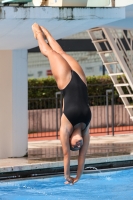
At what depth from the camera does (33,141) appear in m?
16.9

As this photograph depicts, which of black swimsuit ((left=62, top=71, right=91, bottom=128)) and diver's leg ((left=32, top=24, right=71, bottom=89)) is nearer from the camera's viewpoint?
black swimsuit ((left=62, top=71, right=91, bottom=128))

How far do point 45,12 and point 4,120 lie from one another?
329 centimetres

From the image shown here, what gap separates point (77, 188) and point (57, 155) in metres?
1.89

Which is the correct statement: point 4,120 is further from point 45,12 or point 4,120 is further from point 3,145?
point 45,12

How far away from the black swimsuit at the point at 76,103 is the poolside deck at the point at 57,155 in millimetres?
4565

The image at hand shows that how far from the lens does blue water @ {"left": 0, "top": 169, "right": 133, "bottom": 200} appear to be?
1099 cm

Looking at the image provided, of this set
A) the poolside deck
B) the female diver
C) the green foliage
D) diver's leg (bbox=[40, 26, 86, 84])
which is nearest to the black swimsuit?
the female diver

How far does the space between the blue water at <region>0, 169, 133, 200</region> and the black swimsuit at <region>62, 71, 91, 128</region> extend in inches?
137

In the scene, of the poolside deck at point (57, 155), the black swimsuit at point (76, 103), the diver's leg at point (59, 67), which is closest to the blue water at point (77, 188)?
the poolside deck at point (57, 155)

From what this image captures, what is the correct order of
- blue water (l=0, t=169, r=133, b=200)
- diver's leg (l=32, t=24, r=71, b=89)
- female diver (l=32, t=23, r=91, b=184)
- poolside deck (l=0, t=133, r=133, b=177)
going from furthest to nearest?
poolside deck (l=0, t=133, r=133, b=177) → blue water (l=0, t=169, r=133, b=200) → diver's leg (l=32, t=24, r=71, b=89) → female diver (l=32, t=23, r=91, b=184)

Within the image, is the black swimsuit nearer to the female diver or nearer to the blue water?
the female diver

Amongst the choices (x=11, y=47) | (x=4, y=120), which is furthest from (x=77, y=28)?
(x=4, y=120)

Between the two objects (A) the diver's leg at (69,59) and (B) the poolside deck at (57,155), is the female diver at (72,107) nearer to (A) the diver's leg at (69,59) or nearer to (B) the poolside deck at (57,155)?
(A) the diver's leg at (69,59)

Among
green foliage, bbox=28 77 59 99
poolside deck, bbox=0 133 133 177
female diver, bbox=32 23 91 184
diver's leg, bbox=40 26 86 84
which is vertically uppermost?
diver's leg, bbox=40 26 86 84
